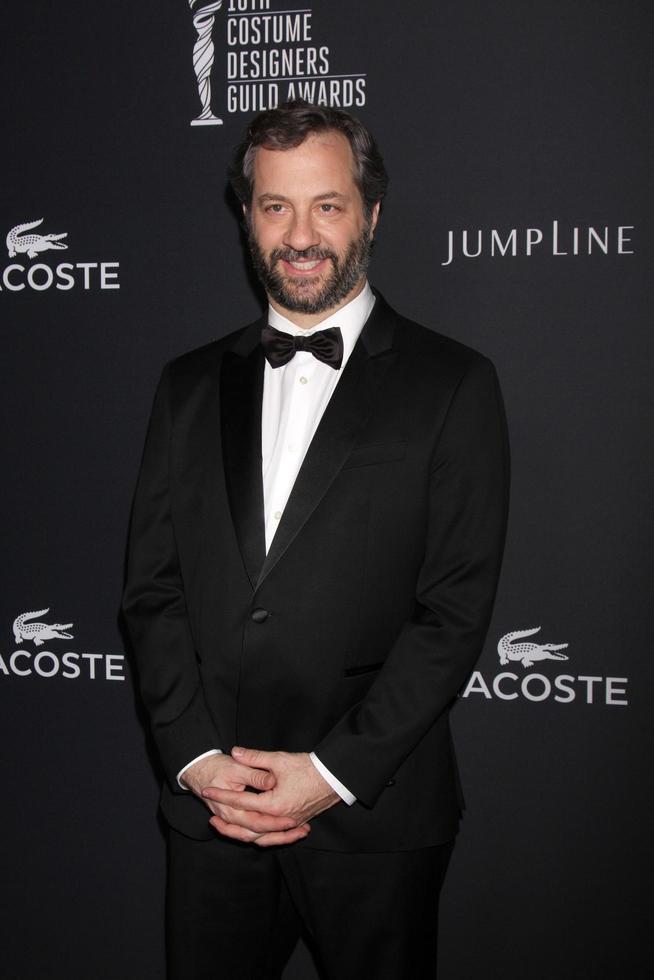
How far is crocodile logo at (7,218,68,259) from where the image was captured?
2365mm

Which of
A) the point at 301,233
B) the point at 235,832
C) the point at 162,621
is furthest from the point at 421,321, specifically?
the point at 235,832

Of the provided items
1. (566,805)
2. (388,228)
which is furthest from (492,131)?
(566,805)

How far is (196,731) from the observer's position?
1613 mm

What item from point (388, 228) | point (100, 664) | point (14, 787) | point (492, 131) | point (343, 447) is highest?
point (492, 131)

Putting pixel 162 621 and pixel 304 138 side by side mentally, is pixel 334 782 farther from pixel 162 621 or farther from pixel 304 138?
pixel 304 138

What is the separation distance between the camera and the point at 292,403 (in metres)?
1.67

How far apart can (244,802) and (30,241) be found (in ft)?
5.24

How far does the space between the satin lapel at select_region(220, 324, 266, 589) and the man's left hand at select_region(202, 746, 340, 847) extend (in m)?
0.29

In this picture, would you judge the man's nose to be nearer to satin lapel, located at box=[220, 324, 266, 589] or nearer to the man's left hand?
satin lapel, located at box=[220, 324, 266, 589]

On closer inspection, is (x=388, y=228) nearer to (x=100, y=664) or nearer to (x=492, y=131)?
(x=492, y=131)

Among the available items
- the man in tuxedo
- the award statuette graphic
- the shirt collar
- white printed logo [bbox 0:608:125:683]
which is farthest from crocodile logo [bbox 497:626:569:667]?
the award statuette graphic

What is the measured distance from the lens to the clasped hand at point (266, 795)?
4.91 feet

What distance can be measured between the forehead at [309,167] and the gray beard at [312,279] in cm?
11

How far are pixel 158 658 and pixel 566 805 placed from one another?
1.15 meters
